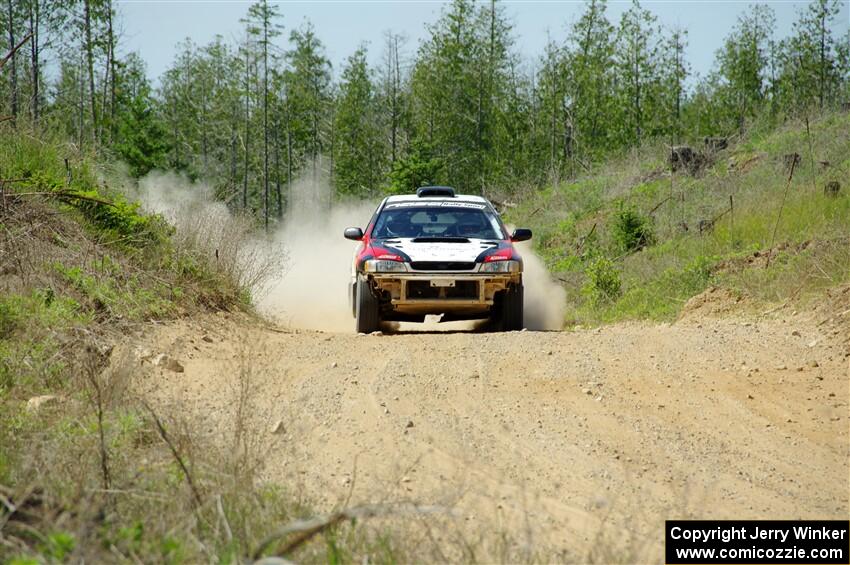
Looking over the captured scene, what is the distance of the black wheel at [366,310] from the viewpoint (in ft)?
41.1

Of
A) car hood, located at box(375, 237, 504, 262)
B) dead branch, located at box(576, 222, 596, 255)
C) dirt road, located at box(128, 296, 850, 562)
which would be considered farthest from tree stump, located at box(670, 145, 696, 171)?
dirt road, located at box(128, 296, 850, 562)

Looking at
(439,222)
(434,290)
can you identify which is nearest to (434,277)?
(434,290)

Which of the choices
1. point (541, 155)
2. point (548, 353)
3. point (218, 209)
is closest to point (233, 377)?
point (548, 353)

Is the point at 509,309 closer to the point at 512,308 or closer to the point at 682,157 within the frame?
the point at 512,308

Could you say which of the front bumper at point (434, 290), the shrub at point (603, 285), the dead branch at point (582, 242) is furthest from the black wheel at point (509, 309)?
the dead branch at point (582, 242)

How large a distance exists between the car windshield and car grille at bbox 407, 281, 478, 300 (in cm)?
109

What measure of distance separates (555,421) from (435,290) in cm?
482

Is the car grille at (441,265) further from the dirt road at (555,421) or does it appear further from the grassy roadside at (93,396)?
→ the grassy roadside at (93,396)

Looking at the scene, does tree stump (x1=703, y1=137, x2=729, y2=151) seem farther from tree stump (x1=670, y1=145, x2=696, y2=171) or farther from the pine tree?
the pine tree

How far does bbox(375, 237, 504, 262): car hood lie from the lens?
12469mm

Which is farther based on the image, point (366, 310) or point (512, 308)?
point (512, 308)

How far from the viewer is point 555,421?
771cm

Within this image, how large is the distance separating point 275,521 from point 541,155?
57.2 m

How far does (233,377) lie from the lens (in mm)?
9016
